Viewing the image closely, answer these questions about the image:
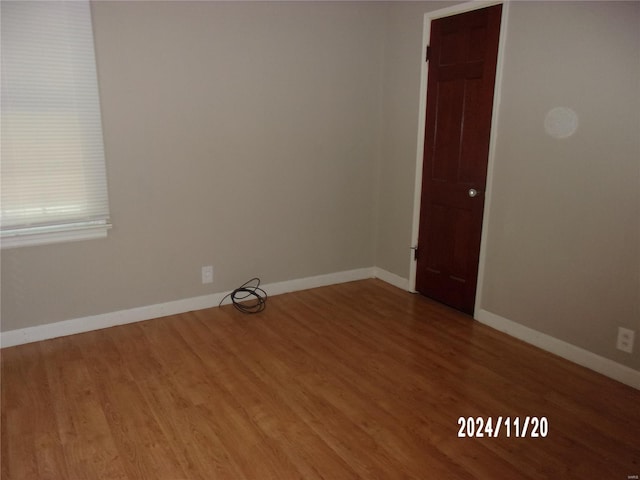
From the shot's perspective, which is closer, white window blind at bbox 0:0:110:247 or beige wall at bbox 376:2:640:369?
beige wall at bbox 376:2:640:369

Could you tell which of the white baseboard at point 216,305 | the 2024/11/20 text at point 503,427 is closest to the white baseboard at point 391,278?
the white baseboard at point 216,305

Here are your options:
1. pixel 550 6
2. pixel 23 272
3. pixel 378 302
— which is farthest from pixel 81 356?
pixel 550 6

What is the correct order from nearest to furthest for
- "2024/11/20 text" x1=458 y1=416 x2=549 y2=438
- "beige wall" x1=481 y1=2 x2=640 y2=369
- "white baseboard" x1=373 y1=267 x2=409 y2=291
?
"2024/11/20 text" x1=458 y1=416 x2=549 y2=438
"beige wall" x1=481 y1=2 x2=640 y2=369
"white baseboard" x1=373 y1=267 x2=409 y2=291

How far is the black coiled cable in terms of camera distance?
12.1ft

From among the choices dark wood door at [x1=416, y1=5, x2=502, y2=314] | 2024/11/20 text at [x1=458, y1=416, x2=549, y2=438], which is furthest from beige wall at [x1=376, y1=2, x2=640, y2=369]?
2024/11/20 text at [x1=458, y1=416, x2=549, y2=438]

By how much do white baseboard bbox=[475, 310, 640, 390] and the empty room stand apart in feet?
0.04

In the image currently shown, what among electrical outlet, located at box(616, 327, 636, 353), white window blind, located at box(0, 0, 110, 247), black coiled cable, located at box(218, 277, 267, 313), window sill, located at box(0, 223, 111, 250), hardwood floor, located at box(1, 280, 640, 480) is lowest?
hardwood floor, located at box(1, 280, 640, 480)

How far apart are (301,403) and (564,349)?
5.56ft

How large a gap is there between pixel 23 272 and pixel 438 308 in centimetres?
291

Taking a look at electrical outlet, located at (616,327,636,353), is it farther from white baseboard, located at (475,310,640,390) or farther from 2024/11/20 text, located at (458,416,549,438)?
2024/11/20 text, located at (458,416,549,438)

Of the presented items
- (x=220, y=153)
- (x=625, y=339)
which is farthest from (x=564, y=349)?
(x=220, y=153)

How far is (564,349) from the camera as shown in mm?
2943

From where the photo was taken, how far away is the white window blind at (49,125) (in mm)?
2732

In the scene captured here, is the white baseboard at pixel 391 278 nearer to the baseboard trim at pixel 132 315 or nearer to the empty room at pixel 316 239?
the empty room at pixel 316 239
